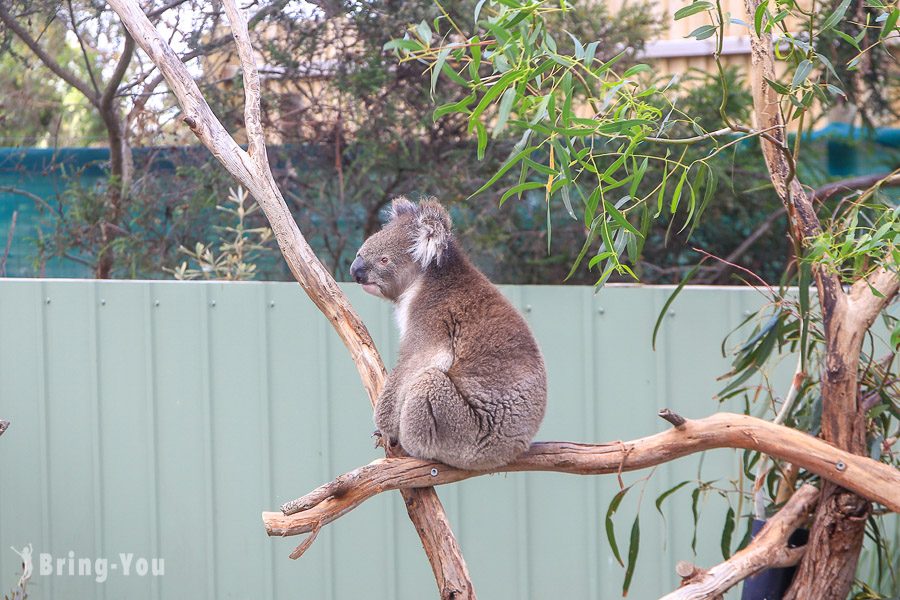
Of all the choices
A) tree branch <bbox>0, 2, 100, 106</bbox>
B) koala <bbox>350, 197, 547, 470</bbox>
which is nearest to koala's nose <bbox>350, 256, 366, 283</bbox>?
koala <bbox>350, 197, 547, 470</bbox>

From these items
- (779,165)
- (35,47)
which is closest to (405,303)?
(779,165)

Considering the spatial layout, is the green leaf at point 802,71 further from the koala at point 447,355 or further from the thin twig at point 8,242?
the thin twig at point 8,242

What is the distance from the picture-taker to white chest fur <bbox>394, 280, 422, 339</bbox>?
2.24m

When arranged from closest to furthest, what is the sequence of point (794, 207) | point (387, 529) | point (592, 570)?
point (794, 207) → point (592, 570) → point (387, 529)

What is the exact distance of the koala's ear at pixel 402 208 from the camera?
233 cm

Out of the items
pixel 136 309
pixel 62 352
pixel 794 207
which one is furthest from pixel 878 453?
pixel 62 352

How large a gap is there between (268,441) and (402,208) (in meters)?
1.01

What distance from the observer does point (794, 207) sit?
77.0 inches

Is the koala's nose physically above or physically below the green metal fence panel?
above

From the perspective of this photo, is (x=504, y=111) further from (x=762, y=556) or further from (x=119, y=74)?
(x=119, y=74)

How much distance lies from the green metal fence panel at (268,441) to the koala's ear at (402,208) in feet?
1.58

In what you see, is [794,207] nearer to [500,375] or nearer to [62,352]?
[500,375]

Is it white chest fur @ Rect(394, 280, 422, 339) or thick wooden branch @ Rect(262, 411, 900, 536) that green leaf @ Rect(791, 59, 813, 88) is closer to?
thick wooden branch @ Rect(262, 411, 900, 536)

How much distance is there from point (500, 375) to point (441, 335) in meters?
0.18
